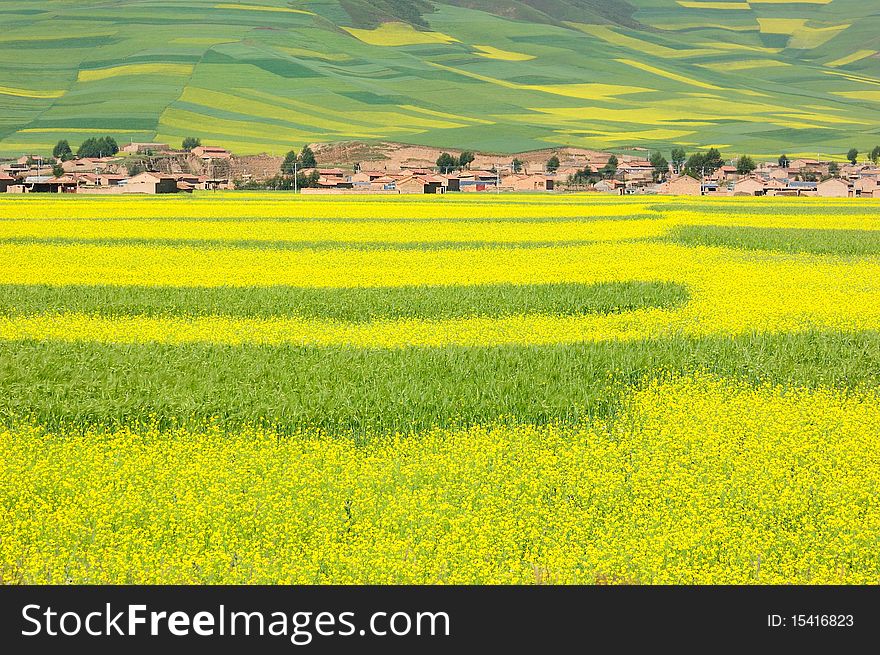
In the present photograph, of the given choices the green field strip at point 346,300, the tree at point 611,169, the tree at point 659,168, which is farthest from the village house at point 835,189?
the green field strip at point 346,300

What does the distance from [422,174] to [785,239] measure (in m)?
73.8

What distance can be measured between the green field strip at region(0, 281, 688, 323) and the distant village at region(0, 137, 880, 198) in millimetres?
58609

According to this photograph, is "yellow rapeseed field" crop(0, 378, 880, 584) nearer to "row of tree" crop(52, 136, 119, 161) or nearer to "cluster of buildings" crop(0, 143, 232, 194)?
"cluster of buildings" crop(0, 143, 232, 194)

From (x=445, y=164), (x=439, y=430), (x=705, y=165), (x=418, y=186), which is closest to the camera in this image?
(x=439, y=430)

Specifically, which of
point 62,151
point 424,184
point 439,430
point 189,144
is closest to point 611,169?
point 424,184

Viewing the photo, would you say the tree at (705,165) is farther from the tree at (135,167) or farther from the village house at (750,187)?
the tree at (135,167)

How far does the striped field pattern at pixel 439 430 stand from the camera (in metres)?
6.32

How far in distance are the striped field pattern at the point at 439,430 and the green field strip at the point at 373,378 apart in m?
0.04

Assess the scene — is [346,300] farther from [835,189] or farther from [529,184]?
[529,184]

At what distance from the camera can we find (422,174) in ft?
324

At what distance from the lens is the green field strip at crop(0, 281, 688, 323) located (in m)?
15.7

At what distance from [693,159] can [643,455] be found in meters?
108

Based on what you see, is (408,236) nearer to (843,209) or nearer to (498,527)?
(498,527)

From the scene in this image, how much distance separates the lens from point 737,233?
→ 27922 mm
